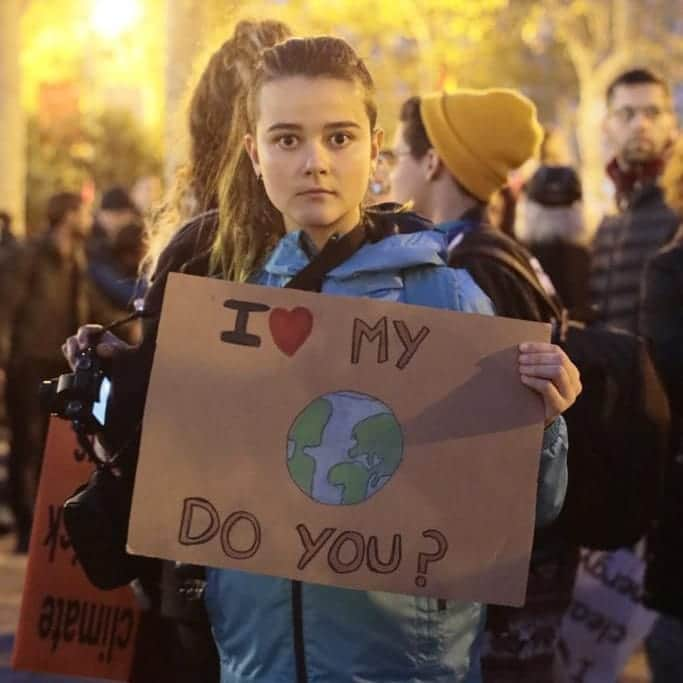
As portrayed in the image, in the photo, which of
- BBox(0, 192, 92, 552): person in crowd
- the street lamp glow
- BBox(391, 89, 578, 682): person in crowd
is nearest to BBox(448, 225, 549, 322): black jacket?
BBox(391, 89, 578, 682): person in crowd

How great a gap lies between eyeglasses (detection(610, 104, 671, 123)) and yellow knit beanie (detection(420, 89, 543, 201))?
7.74ft

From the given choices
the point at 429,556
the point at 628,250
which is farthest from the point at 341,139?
the point at 628,250

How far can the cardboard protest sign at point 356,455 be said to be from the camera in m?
2.78

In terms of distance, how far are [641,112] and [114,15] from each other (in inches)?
878

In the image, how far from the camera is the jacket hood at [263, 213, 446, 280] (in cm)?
296

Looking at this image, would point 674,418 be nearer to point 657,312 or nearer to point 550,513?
point 657,312

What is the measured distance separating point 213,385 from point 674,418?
83.2 inches

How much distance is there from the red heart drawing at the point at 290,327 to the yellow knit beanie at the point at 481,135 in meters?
1.65

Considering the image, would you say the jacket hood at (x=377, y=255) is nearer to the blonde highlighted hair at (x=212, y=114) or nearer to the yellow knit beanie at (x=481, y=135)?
the blonde highlighted hair at (x=212, y=114)

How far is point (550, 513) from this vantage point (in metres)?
2.95

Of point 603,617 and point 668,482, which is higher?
point 668,482

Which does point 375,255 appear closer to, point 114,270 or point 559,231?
point 559,231

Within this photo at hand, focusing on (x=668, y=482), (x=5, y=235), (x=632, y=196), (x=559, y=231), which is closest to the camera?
(x=668, y=482)

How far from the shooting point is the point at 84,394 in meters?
2.97
